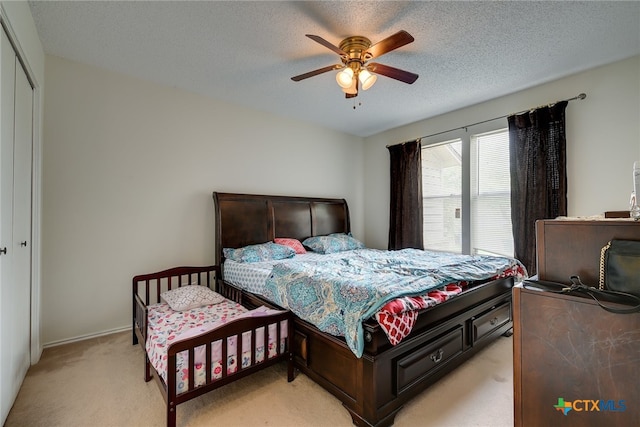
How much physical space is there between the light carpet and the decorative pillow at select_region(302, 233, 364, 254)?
179cm

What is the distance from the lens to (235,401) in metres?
1.87

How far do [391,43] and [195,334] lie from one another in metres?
2.43

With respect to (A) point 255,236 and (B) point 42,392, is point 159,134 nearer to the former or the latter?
(A) point 255,236

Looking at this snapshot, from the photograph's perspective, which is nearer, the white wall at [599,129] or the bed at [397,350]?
the bed at [397,350]

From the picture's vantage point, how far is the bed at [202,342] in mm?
1626

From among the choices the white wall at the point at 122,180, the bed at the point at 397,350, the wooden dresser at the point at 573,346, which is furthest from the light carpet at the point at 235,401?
the wooden dresser at the point at 573,346

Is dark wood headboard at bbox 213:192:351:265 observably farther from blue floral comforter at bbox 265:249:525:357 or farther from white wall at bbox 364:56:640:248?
white wall at bbox 364:56:640:248

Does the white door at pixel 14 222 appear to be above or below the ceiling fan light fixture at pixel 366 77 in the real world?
below

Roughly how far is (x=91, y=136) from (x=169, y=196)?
92cm

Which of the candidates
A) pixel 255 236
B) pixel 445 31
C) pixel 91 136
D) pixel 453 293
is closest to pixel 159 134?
pixel 91 136

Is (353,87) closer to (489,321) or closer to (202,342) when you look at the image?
(202,342)

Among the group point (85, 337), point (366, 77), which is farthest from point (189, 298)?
point (366, 77)

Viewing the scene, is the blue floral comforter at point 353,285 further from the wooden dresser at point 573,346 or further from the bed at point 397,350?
the wooden dresser at point 573,346

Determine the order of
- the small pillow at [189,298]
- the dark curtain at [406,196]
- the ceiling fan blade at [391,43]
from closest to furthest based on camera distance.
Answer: the ceiling fan blade at [391,43] → the small pillow at [189,298] → the dark curtain at [406,196]
